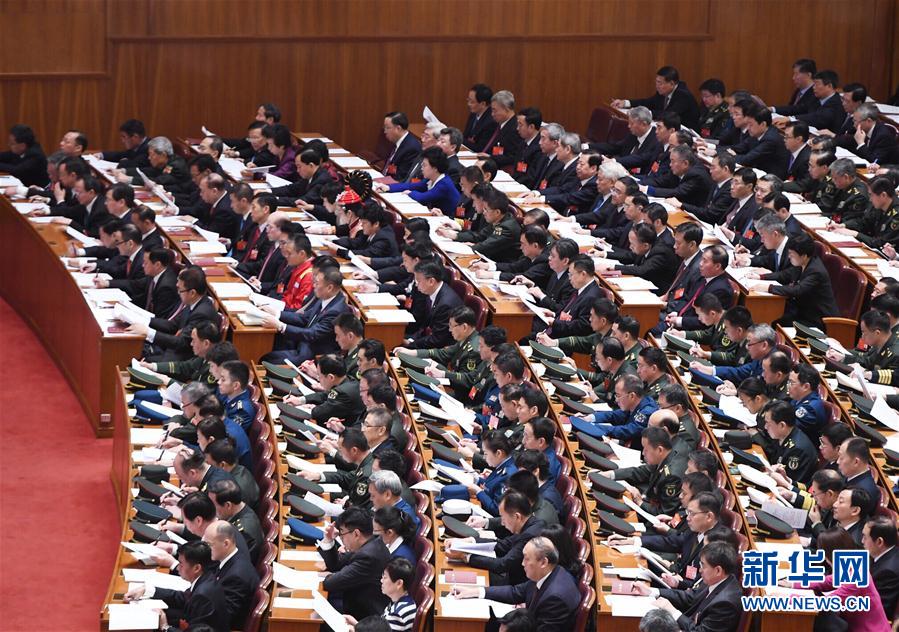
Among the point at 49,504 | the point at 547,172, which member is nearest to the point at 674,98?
the point at 547,172

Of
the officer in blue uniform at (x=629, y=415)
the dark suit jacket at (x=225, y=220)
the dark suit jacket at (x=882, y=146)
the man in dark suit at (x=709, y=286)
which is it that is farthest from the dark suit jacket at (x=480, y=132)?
the officer in blue uniform at (x=629, y=415)

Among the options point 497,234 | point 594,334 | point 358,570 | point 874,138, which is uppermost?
point 874,138

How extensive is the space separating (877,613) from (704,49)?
867cm

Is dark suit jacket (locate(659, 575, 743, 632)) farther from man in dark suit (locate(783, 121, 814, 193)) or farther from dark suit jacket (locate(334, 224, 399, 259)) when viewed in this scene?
man in dark suit (locate(783, 121, 814, 193))

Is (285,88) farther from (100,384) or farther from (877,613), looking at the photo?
(877,613)

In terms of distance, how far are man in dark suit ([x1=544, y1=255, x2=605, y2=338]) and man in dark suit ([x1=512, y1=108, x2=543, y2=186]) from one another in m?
3.09

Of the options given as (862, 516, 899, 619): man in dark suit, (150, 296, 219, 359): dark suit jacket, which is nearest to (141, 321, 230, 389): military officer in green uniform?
(150, 296, 219, 359): dark suit jacket

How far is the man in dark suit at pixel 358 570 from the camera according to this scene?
5895mm

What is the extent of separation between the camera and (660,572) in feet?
20.1

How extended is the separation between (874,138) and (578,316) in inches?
158

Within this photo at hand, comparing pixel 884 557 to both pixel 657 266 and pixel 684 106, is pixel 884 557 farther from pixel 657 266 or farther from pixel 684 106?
pixel 684 106

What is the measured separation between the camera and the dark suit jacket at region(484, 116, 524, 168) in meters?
11.9

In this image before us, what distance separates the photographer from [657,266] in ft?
29.9

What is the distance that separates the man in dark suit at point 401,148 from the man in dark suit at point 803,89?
3.27 meters
